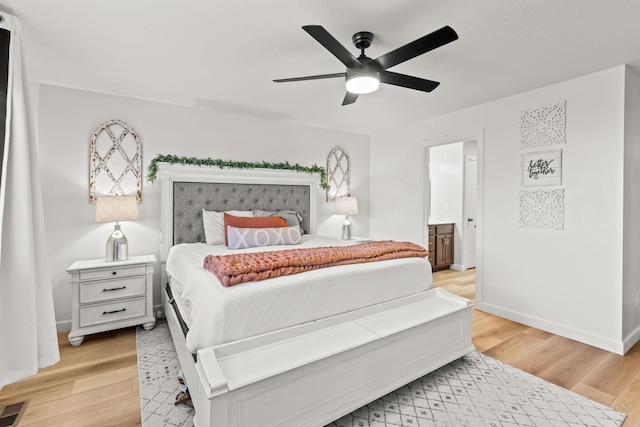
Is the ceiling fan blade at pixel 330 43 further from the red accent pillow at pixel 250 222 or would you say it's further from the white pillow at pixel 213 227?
the white pillow at pixel 213 227

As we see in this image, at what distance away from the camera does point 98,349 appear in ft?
8.61

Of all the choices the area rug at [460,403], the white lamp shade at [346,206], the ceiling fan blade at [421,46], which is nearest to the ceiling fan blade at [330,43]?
the ceiling fan blade at [421,46]

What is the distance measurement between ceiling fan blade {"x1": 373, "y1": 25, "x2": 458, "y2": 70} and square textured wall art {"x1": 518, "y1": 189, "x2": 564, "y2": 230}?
216 cm

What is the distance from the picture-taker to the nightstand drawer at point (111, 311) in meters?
2.71

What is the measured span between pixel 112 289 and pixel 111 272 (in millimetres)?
155

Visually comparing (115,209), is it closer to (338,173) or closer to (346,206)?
(346,206)

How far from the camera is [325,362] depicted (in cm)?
163

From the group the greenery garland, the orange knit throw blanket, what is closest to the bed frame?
the orange knit throw blanket

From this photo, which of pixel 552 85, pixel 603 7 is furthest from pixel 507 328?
pixel 603 7

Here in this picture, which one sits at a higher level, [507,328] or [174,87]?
[174,87]

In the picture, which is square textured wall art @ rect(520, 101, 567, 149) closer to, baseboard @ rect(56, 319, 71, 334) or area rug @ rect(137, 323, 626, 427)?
area rug @ rect(137, 323, 626, 427)

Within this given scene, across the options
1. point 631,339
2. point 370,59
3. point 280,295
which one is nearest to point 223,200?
point 280,295

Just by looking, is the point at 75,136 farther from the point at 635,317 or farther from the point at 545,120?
the point at 635,317

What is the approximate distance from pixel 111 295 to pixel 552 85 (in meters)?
4.57
